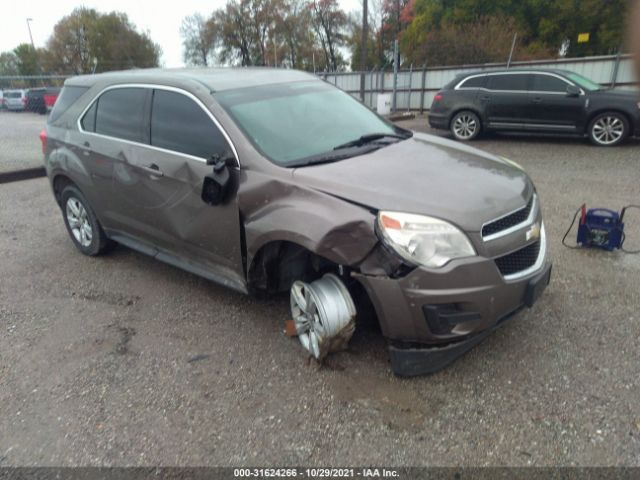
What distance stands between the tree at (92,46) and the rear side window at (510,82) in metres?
42.9

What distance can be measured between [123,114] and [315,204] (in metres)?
2.28

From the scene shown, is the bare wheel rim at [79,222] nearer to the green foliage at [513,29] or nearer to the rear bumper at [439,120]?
the rear bumper at [439,120]

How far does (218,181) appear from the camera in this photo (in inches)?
123

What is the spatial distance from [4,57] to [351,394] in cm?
7546

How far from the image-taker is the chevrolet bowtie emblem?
2.85 metres

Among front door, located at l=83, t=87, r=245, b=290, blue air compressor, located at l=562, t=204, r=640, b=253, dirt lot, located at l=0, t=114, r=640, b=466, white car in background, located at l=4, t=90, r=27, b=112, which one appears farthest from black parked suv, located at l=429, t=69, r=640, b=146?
white car in background, located at l=4, t=90, r=27, b=112

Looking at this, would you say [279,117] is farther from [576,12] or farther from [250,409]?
[576,12]

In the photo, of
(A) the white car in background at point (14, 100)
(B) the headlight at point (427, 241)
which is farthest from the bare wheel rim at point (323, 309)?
(A) the white car in background at point (14, 100)

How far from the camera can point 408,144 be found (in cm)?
352

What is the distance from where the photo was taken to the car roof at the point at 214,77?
3.65 metres

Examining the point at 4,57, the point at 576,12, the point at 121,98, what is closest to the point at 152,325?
the point at 121,98

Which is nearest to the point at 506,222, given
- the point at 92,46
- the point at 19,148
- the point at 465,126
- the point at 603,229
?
the point at 603,229

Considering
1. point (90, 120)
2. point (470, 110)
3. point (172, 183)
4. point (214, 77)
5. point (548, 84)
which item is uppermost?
point (214, 77)

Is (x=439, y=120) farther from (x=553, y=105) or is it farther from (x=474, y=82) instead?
(x=553, y=105)
